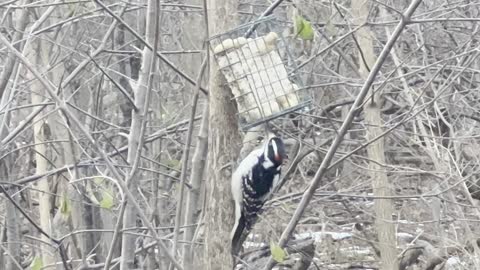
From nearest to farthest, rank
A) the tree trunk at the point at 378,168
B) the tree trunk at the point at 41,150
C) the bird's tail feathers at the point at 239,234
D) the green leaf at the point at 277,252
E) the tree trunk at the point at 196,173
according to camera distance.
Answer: the green leaf at the point at 277,252 → the bird's tail feathers at the point at 239,234 → the tree trunk at the point at 196,173 → the tree trunk at the point at 41,150 → the tree trunk at the point at 378,168

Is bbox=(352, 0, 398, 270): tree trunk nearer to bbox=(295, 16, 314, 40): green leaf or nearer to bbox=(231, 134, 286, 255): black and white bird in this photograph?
bbox=(231, 134, 286, 255): black and white bird

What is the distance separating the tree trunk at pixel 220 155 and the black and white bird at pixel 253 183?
0.22 ft

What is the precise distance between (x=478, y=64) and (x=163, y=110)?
2746 millimetres

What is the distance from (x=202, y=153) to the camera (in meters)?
3.95

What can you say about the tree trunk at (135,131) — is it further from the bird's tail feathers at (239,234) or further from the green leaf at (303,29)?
the green leaf at (303,29)

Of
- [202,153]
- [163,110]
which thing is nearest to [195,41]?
[163,110]

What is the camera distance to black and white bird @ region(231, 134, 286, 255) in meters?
3.79

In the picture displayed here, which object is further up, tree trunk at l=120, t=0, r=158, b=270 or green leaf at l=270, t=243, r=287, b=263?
tree trunk at l=120, t=0, r=158, b=270

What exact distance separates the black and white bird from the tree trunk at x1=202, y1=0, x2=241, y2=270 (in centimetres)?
7

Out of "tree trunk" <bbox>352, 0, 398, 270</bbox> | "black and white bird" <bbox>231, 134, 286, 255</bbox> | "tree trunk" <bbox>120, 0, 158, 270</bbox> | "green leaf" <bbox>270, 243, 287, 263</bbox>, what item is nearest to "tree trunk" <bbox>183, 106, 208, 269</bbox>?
"black and white bird" <bbox>231, 134, 286, 255</bbox>

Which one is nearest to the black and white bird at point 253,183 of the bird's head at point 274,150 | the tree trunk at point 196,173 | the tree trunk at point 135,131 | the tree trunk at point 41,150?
the bird's head at point 274,150

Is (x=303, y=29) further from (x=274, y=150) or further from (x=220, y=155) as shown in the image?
(x=274, y=150)

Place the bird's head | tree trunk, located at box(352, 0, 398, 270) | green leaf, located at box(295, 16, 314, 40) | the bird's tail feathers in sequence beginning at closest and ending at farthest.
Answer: green leaf, located at box(295, 16, 314, 40), the bird's tail feathers, the bird's head, tree trunk, located at box(352, 0, 398, 270)

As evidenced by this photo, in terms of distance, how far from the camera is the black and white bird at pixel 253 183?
379cm
